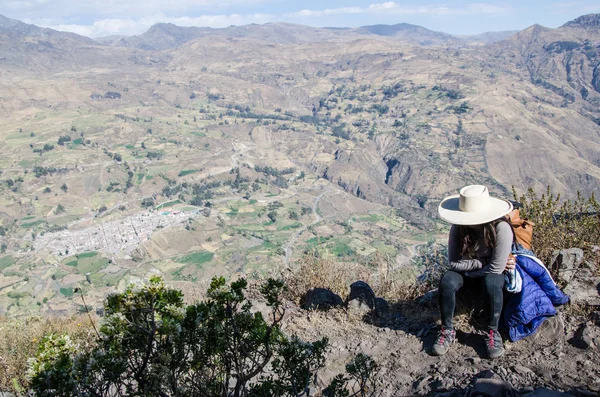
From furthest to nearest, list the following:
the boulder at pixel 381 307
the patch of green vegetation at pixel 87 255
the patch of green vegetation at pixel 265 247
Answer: the patch of green vegetation at pixel 265 247, the patch of green vegetation at pixel 87 255, the boulder at pixel 381 307

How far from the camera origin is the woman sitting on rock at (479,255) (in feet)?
11.6

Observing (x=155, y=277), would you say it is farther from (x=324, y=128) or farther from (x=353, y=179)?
(x=324, y=128)

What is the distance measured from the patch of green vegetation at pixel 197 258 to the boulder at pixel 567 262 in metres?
32.9

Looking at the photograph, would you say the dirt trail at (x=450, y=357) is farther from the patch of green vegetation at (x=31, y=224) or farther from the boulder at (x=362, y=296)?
the patch of green vegetation at (x=31, y=224)

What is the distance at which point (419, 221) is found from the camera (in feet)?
162

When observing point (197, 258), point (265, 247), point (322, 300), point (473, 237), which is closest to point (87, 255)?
point (197, 258)

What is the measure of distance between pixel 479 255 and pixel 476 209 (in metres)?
0.47

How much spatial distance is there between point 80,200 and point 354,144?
163ft

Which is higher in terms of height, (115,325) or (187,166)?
(115,325)

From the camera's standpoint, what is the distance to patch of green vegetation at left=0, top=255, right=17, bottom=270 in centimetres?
3466

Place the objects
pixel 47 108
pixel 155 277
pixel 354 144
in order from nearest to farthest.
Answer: pixel 155 277
pixel 354 144
pixel 47 108

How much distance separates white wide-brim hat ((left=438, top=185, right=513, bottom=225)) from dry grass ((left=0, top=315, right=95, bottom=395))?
11.5 ft

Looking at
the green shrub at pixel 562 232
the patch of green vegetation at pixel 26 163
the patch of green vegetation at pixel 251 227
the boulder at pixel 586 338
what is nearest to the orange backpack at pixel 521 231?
the boulder at pixel 586 338

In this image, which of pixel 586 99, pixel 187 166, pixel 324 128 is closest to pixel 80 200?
pixel 187 166
